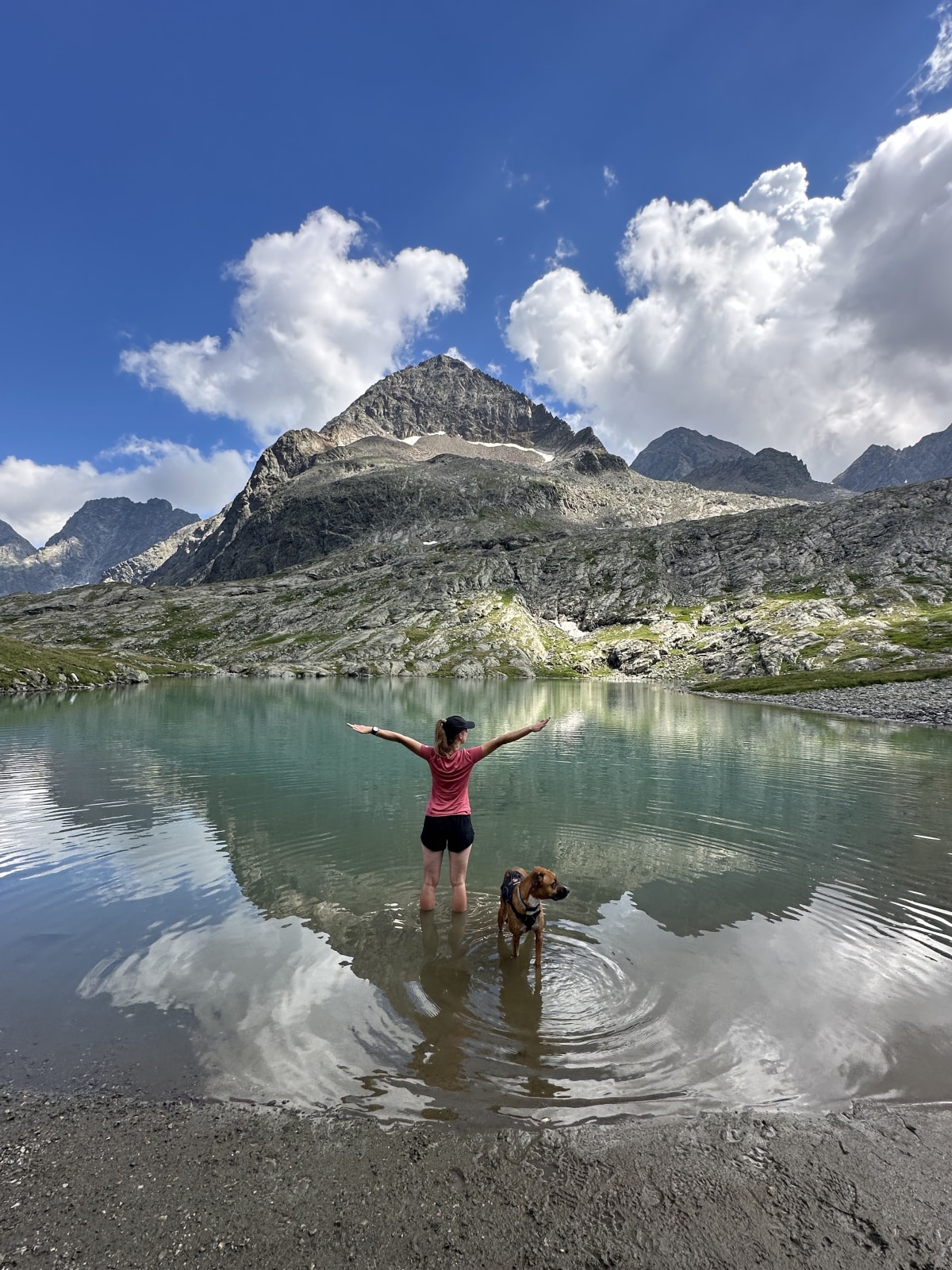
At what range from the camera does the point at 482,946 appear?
42.1 ft

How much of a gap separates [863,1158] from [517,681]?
155355 millimetres

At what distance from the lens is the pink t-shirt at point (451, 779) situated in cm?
1350

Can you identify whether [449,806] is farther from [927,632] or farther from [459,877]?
[927,632]

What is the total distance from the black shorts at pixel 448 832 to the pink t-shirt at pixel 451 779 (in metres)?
0.14

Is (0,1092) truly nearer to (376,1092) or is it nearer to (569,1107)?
(376,1092)

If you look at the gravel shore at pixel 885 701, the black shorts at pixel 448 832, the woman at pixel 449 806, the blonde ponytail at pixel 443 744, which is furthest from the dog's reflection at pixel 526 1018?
the gravel shore at pixel 885 701

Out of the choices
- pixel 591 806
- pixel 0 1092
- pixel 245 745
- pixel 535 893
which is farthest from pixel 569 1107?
pixel 245 745

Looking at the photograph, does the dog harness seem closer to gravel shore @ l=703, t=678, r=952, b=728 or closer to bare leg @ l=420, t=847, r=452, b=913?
bare leg @ l=420, t=847, r=452, b=913

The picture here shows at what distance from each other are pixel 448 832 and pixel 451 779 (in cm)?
132

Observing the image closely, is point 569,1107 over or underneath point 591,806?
over

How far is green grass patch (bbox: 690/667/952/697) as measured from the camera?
98.4m

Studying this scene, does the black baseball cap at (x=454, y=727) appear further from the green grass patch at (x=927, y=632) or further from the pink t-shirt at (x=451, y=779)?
the green grass patch at (x=927, y=632)

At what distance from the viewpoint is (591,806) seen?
27.9 meters

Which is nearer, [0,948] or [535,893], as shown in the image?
[535,893]
